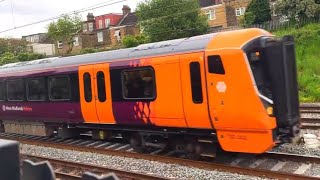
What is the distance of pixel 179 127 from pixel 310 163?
293 centimetres

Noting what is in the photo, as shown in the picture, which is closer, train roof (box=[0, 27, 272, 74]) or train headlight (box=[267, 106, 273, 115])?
train headlight (box=[267, 106, 273, 115])

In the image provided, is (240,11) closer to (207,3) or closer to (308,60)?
(207,3)

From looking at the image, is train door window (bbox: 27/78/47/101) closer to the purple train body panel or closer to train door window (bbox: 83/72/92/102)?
the purple train body panel

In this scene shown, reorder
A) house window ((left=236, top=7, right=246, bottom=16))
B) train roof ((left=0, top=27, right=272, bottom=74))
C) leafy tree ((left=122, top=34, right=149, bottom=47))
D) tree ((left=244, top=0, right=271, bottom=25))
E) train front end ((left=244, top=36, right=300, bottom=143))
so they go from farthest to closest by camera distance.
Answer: house window ((left=236, top=7, right=246, bottom=16))
leafy tree ((left=122, top=34, right=149, bottom=47))
tree ((left=244, top=0, right=271, bottom=25))
train roof ((left=0, top=27, right=272, bottom=74))
train front end ((left=244, top=36, right=300, bottom=143))

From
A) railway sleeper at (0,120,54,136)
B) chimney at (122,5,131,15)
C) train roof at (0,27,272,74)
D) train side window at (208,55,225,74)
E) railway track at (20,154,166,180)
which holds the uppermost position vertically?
chimney at (122,5,131,15)

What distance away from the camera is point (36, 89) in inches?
579

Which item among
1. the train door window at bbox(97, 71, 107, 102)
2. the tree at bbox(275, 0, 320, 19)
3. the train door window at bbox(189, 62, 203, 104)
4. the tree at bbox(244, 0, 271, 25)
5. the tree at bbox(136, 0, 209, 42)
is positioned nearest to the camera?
the train door window at bbox(189, 62, 203, 104)

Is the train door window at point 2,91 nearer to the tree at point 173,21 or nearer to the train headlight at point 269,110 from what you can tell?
the train headlight at point 269,110

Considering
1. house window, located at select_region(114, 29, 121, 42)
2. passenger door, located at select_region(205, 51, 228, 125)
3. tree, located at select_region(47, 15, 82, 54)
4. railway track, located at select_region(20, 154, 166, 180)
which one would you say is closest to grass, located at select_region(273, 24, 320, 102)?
passenger door, located at select_region(205, 51, 228, 125)

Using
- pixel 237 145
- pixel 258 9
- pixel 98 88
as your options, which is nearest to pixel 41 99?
pixel 98 88

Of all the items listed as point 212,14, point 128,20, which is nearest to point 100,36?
point 128,20

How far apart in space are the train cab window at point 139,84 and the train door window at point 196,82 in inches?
49.2

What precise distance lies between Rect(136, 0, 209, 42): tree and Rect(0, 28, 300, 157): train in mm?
30095

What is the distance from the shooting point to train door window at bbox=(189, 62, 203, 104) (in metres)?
9.49
